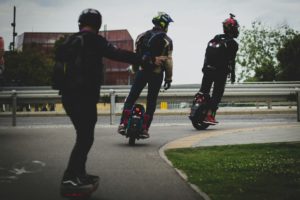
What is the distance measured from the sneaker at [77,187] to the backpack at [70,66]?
789mm

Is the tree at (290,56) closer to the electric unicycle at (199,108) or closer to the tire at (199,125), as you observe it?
the tire at (199,125)

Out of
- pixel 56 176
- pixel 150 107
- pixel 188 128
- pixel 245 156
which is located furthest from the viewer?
pixel 188 128

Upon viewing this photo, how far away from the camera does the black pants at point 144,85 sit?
8297 mm

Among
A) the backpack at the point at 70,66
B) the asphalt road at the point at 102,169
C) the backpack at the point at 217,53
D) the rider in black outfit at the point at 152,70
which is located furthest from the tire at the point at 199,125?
the backpack at the point at 70,66

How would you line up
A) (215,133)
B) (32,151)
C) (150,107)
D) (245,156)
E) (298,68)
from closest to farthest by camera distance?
1. (245,156)
2. (32,151)
3. (150,107)
4. (215,133)
5. (298,68)

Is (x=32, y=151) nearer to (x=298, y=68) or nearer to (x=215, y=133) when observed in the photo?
(x=215, y=133)

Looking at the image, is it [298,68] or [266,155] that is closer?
[266,155]

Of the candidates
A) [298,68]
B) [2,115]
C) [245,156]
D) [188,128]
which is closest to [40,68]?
[298,68]

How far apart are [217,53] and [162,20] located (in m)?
2.38

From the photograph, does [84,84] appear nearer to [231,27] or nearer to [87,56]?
[87,56]

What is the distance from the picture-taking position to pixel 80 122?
459 cm

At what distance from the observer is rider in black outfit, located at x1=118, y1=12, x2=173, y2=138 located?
809 cm

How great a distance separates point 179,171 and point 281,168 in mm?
1146

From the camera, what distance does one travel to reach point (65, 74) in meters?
4.54
